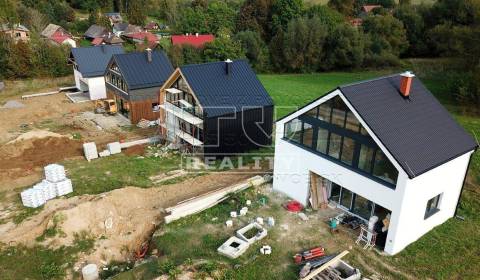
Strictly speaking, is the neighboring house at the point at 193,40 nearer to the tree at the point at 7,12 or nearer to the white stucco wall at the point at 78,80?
the white stucco wall at the point at 78,80

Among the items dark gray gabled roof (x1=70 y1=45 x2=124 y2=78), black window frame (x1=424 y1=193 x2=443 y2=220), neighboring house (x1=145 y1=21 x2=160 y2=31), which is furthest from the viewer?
neighboring house (x1=145 y1=21 x2=160 y2=31)

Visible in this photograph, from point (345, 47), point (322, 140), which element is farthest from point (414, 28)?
point (322, 140)

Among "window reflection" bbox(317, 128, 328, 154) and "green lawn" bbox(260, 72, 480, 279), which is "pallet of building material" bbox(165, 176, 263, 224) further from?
"green lawn" bbox(260, 72, 480, 279)

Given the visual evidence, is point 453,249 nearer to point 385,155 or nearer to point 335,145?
point 385,155

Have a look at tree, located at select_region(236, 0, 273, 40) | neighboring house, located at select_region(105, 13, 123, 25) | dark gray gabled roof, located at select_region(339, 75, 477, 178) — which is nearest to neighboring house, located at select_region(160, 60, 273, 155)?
dark gray gabled roof, located at select_region(339, 75, 477, 178)

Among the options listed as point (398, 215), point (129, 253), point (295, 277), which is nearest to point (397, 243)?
point (398, 215)

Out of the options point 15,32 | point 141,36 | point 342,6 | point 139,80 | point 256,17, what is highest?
point 342,6

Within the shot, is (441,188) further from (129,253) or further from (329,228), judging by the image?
(129,253)
